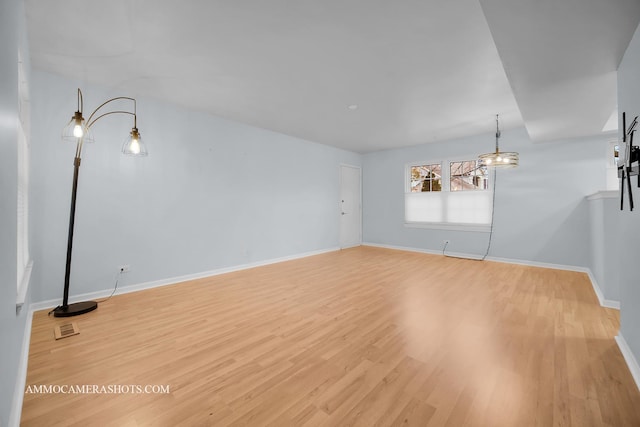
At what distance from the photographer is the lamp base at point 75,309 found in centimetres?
291

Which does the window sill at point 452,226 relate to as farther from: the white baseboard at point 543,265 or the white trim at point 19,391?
the white trim at point 19,391

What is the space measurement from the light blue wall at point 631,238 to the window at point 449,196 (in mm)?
3690

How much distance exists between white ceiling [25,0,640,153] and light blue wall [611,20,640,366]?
0.18 m

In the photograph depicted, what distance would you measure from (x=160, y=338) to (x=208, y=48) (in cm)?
282

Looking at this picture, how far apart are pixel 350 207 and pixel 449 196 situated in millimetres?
2570

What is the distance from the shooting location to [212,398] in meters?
1.67

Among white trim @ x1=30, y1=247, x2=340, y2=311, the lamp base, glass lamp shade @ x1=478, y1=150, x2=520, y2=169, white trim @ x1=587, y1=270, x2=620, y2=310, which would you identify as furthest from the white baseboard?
the lamp base

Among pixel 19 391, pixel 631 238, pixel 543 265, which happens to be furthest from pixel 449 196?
pixel 19 391

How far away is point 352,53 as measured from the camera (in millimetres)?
2748

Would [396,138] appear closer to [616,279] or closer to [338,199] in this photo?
[338,199]

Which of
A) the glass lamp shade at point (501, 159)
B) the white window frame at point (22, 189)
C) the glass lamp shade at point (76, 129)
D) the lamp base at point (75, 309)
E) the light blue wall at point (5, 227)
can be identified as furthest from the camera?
the glass lamp shade at point (501, 159)

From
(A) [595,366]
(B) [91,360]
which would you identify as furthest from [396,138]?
(B) [91,360]

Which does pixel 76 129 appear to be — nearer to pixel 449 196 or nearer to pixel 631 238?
pixel 631 238

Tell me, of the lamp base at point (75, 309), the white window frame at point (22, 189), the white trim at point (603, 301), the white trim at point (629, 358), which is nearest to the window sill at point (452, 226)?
the white trim at point (603, 301)
